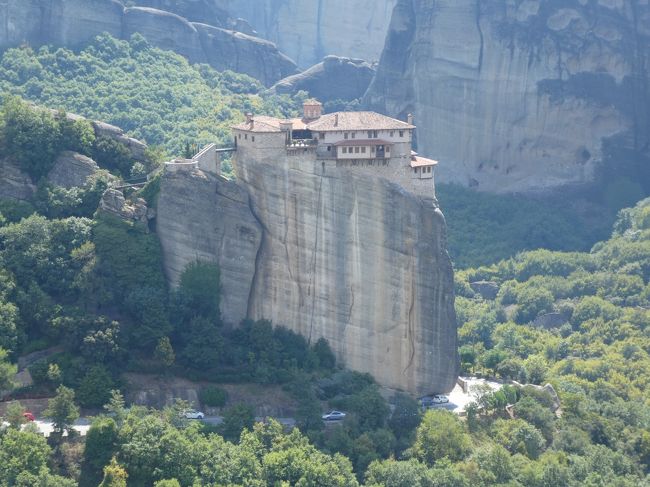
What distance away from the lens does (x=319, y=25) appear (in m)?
175

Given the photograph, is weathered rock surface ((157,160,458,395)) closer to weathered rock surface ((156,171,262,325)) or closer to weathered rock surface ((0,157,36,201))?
weathered rock surface ((156,171,262,325))

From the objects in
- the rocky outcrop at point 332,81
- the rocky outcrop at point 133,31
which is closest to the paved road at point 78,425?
the rocky outcrop at point 133,31

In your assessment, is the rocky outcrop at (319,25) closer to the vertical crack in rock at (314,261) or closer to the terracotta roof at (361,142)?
the terracotta roof at (361,142)

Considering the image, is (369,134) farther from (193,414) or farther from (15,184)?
(15,184)

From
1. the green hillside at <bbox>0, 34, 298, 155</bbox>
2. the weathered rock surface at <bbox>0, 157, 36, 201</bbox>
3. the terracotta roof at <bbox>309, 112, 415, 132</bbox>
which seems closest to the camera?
the terracotta roof at <bbox>309, 112, 415, 132</bbox>

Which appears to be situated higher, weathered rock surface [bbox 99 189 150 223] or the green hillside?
the green hillside

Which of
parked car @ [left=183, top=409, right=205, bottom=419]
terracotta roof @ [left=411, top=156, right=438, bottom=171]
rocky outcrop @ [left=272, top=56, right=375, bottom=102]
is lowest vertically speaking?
parked car @ [left=183, top=409, right=205, bottom=419]

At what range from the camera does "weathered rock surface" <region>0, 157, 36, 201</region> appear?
3408 inches

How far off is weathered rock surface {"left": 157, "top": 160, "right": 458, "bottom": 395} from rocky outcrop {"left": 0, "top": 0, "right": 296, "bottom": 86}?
55.2 meters

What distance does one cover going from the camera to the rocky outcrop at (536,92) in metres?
135

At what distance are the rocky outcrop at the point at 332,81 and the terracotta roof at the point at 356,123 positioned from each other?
6285 cm

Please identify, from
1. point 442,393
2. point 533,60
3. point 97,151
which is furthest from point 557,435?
point 533,60

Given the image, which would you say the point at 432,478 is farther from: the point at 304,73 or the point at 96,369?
the point at 304,73

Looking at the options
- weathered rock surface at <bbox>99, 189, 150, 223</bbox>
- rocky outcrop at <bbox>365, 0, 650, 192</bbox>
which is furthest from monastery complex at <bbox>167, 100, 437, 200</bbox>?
rocky outcrop at <bbox>365, 0, 650, 192</bbox>
